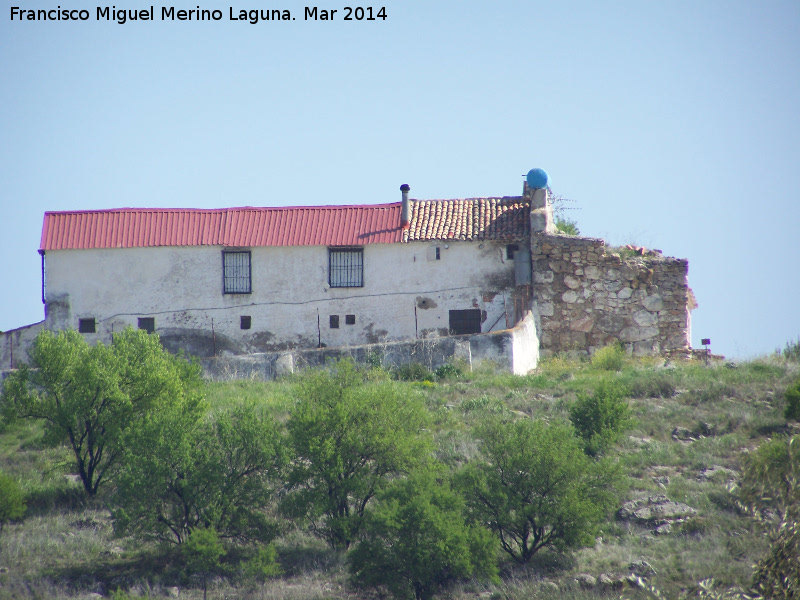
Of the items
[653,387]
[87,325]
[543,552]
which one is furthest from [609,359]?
[87,325]

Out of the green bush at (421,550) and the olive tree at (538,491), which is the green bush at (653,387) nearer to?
the olive tree at (538,491)

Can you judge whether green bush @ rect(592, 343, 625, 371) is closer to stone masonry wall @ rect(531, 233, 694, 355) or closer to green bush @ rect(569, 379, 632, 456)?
stone masonry wall @ rect(531, 233, 694, 355)

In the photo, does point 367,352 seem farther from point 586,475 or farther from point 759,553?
point 759,553

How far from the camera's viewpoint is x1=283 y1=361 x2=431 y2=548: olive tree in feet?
65.4

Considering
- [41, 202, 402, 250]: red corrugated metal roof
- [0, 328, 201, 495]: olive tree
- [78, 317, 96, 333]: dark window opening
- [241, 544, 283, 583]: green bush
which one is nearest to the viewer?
[241, 544, 283, 583]: green bush

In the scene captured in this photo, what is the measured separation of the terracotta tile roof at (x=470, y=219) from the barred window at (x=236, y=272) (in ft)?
17.4

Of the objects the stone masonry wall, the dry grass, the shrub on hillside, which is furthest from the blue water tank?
the shrub on hillside

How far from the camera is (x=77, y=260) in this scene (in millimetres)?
32938

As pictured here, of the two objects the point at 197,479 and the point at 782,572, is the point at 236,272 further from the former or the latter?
the point at 782,572

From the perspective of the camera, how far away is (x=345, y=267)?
32500 mm

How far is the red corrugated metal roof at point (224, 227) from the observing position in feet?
107

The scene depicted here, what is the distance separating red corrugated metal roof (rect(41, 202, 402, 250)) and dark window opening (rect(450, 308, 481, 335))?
3127mm

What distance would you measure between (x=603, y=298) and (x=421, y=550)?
1497 centimetres

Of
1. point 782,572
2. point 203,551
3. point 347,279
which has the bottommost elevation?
point 203,551
